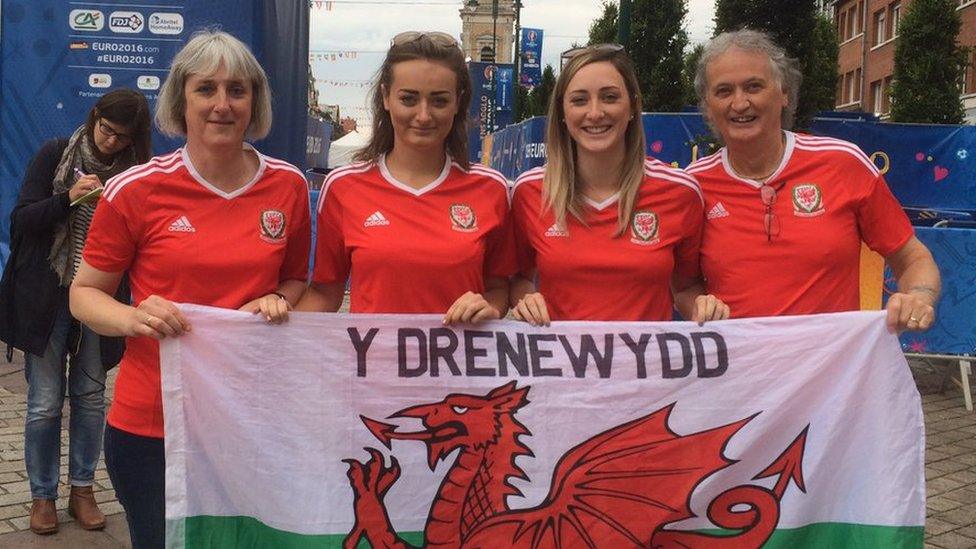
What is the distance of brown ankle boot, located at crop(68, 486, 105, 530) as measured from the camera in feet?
15.8

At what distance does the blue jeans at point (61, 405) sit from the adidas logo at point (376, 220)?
2310 mm

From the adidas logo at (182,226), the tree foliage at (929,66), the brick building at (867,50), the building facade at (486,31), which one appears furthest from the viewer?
the building facade at (486,31)

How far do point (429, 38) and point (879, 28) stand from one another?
48132mm

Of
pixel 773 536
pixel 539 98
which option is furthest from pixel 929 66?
pixel 539 98

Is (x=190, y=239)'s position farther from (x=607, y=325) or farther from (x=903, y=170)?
(x=903, y=170)

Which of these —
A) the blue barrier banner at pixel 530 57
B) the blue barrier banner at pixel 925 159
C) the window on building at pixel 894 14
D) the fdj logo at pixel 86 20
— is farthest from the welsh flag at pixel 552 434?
the window on building at pixel 894 14

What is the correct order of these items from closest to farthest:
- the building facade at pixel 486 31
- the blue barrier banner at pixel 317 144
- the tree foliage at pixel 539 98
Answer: the blue barrier banner at pixel 317 144, the tree foliage at pixel 539 98, the building facade at pixel 486 31

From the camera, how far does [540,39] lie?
129 feet

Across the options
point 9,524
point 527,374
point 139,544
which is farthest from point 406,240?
point 9,524

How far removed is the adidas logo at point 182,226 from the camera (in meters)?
2.77

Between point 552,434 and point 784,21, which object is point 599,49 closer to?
point 552,434

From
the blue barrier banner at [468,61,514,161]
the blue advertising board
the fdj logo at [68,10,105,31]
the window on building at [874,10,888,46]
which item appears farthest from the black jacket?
the window on building at [874,10,888,46]

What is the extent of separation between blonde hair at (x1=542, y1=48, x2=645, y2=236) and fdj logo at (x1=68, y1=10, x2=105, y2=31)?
16.6ft

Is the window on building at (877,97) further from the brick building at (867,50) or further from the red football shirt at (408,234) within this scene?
the red football shirt at (408,234)
